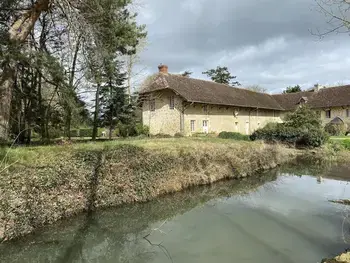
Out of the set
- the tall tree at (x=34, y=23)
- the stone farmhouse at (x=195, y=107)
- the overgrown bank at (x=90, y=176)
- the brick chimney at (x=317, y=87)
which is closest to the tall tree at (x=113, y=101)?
the stone farmhouse at (x=195, y=107)

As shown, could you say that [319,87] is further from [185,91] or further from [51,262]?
[51,262]

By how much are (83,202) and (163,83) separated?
63.9 feet

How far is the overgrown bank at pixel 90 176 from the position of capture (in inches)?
296

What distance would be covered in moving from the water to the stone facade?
15505mm

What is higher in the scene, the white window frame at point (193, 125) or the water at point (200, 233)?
the white window frame at point (193, 125)

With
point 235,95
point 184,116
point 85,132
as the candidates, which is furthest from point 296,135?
point 85,132

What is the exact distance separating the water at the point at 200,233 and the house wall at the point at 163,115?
15.7 meters

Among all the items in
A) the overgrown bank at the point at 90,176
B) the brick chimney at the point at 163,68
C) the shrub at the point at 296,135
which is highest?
the brick chimney at the point at 163,68

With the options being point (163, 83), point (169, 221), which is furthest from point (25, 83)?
point (163, 83)

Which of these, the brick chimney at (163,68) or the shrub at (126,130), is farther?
the brick chimney at (163,68)

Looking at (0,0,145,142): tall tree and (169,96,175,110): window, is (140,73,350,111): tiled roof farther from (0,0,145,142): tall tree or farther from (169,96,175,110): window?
(0,0,145,142): tall tree

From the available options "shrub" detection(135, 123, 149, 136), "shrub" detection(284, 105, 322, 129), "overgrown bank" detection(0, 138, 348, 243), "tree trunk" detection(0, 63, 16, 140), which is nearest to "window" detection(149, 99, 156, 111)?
"shrub" detection(135, 123, 149, 136)

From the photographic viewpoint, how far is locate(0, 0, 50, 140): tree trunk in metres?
10.4

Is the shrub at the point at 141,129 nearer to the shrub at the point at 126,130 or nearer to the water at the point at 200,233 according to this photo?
the shrub at the point at 126,130
